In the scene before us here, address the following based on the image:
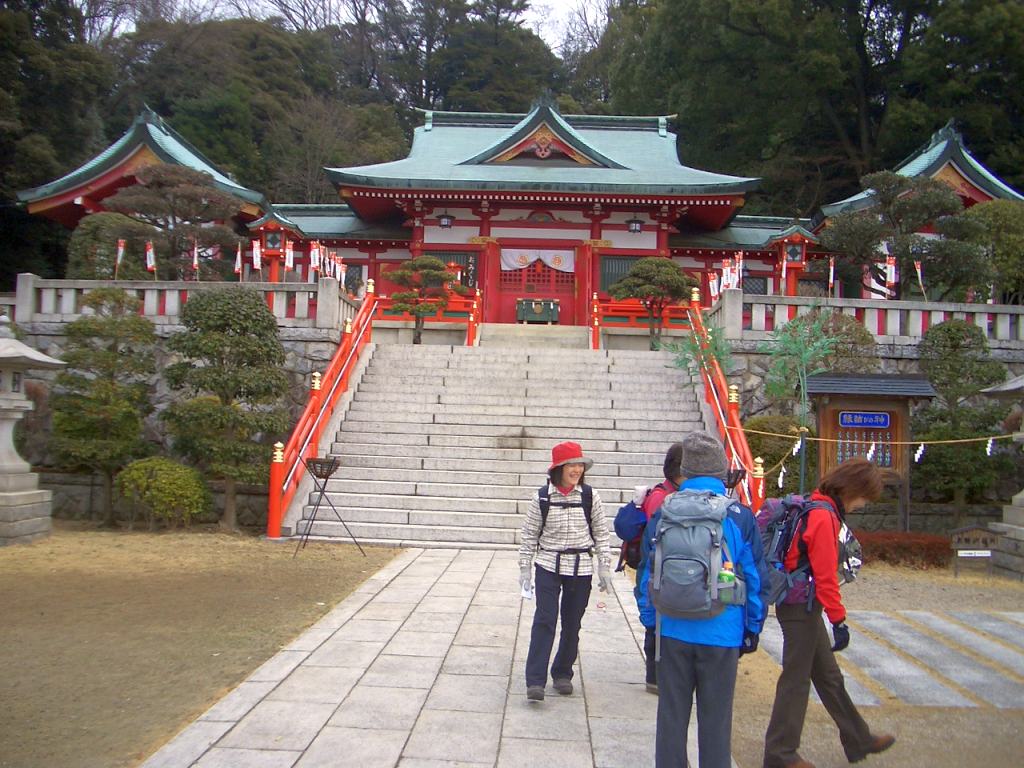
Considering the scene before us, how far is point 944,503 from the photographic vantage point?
11.3 meters

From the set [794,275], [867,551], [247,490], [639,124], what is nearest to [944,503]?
[867,551]

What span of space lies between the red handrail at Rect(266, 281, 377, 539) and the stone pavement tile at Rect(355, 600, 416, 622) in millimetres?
3308

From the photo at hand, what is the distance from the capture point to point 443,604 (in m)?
6.47

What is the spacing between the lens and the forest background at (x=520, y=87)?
23.3 meters

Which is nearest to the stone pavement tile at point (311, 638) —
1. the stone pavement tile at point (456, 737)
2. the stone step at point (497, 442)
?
the stone pavement tile at point (456, 737)

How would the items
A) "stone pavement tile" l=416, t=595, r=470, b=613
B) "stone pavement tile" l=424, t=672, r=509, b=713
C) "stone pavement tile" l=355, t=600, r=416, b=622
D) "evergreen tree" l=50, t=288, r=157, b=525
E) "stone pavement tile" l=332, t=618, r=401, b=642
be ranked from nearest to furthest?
"stone pavement tile" l=424, t=672, r=509, b=713 < "stone pavement tile" l=332, t=618, r=401, b=642 < "stone pavement tile" l=355, t=600, r=416, b=622 < "stone pavement tile" l=416, t=595, r=470, b=613 < "evergreen tree" l=50, t=288, r=157, b=525

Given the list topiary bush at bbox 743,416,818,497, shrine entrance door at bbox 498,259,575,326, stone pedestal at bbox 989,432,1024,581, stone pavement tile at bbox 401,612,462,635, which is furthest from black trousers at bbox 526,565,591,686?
shrine entrance door at bbox 498,259,575,326

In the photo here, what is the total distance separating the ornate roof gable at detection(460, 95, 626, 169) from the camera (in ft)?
65.8

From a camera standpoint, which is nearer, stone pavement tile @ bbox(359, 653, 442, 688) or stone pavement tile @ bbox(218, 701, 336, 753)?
stone pavement tile @ bbox(218, 701, 336, 753)

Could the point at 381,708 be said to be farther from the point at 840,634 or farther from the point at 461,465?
the point at 461,465

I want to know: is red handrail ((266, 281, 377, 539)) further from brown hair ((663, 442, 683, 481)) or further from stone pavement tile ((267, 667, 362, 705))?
brown hair ((663, 442, 683, 481))

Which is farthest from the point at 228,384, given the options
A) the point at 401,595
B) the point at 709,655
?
the point at 709,655

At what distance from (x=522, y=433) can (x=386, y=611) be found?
5.20 meters

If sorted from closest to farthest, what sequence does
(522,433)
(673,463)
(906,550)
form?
(673,463) < (906,550) < (522,433)
